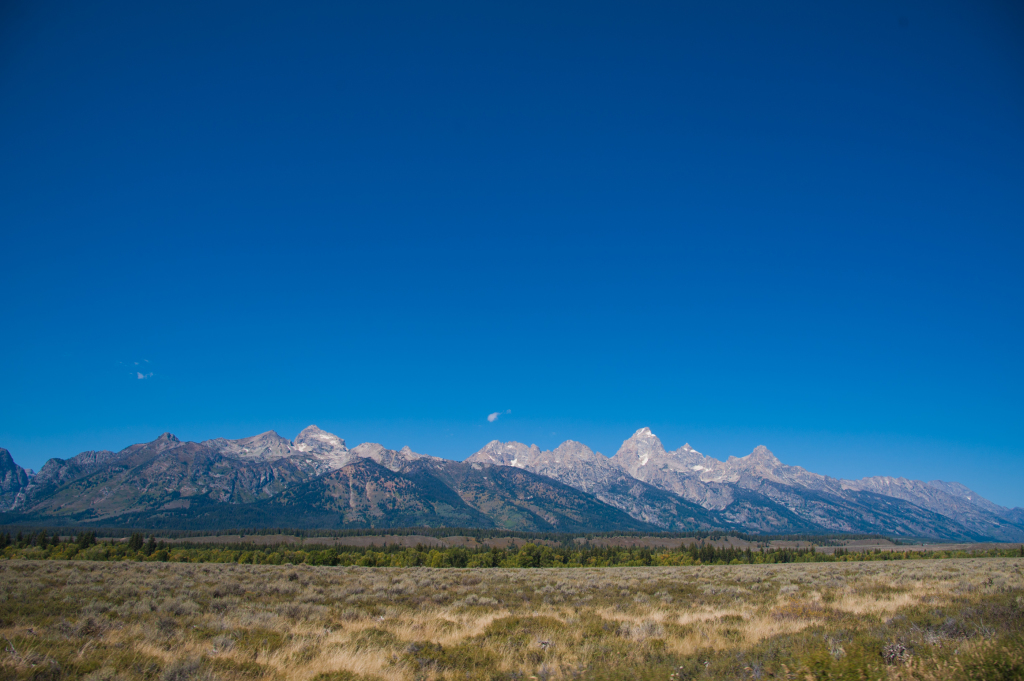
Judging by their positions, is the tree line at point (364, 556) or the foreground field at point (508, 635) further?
the tree line at point (364, 556)

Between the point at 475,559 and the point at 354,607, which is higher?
the point at 354,607

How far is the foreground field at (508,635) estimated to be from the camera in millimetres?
9148

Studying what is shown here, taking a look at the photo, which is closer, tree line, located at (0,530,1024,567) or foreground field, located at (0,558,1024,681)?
foreground field, located at (0,558,1024,681)

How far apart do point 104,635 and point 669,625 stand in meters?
16.1

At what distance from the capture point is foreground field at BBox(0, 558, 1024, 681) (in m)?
9.15


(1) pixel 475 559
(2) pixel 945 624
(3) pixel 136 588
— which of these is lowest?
(1) pixel 475 559

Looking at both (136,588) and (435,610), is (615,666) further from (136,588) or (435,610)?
(136,588)

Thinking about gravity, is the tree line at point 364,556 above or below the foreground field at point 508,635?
below

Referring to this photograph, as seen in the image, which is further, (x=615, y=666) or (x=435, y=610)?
(x=435, y=610)

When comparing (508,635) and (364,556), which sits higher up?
(508,635)

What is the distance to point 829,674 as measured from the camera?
28.0 feet

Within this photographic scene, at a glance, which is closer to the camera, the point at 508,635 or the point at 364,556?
the point at 508,635

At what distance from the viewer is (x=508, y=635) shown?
13.4m

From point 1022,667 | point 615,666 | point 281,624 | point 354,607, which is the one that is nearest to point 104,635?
point 281,624
